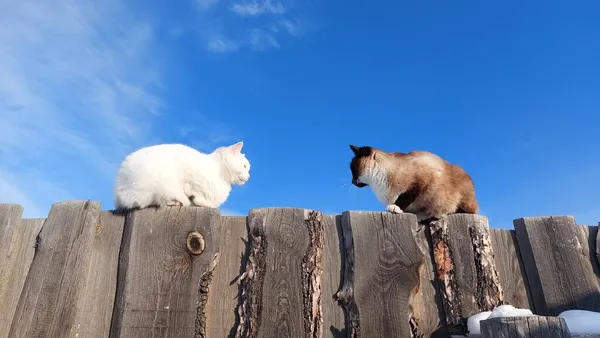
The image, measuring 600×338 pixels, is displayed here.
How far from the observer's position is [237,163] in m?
4.75

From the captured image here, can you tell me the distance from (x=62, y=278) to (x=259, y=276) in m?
1.50

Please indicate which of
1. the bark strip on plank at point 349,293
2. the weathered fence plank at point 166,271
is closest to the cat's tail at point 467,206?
the bark strip on plank at point 349,293

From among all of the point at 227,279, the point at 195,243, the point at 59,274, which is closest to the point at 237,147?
the point at 195,243

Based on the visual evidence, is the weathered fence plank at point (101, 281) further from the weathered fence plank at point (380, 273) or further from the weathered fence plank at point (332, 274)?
the weathered fence plank at point (380, 273)

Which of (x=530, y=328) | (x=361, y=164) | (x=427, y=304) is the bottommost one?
(x=530, y=328)

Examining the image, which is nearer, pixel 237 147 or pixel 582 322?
pixel 582 322

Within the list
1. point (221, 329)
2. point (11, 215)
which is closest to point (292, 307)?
point (221, 329)

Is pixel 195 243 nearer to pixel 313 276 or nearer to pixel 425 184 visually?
pixel 313 276

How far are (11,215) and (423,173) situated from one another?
12.4 feet

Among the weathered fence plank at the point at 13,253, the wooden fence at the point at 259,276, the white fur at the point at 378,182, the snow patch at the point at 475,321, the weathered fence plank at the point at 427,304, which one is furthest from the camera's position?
the white fur at the point at 378,182

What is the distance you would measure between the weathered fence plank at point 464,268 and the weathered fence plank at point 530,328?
3.46ft

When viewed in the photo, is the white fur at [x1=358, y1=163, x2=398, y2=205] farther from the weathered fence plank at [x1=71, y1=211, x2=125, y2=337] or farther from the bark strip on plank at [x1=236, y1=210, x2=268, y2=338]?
the weathered fence plank at [x1=71, y1=211, x2=125, y2=337]

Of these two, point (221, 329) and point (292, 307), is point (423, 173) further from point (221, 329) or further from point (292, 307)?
point (221, 329)

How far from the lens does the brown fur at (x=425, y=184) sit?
423 centimetres
